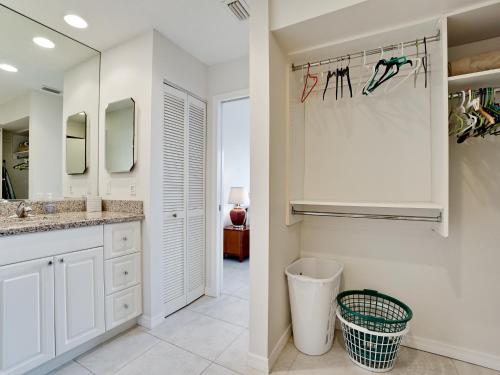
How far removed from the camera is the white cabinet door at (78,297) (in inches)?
59.2

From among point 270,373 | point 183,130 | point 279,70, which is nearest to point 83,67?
point 183,130

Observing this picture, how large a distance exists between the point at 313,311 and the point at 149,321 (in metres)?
1.34

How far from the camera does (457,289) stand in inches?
64.3

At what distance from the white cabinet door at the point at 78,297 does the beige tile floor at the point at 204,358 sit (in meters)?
0.19

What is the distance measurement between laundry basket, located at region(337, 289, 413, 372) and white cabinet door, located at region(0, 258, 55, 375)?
1807mm

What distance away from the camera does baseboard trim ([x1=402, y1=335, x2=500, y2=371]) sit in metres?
1.55

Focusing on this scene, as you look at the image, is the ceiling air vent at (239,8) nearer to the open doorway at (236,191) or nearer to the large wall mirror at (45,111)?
the large wall mirror at (45,111)

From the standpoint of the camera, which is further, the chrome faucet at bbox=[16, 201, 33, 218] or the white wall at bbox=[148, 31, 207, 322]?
the white wall at bbox=[148, 31, 207, 322]

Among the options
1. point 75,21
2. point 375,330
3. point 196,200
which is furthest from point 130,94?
point 375,330

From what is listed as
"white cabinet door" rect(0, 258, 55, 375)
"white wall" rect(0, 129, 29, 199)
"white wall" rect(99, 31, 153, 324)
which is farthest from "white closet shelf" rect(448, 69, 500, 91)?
"white wall" rect(0, 129, 29, 199)

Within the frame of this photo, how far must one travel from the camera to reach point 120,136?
2203mm

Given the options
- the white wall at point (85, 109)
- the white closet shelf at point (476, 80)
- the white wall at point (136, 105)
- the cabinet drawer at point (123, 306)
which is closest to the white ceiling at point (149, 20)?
the white wall at point (136, 105)

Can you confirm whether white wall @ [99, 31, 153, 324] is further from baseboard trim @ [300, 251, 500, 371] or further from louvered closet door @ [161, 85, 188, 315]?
baseboard trim @ [300, 251, 500, 371]

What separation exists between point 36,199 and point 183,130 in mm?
1336
